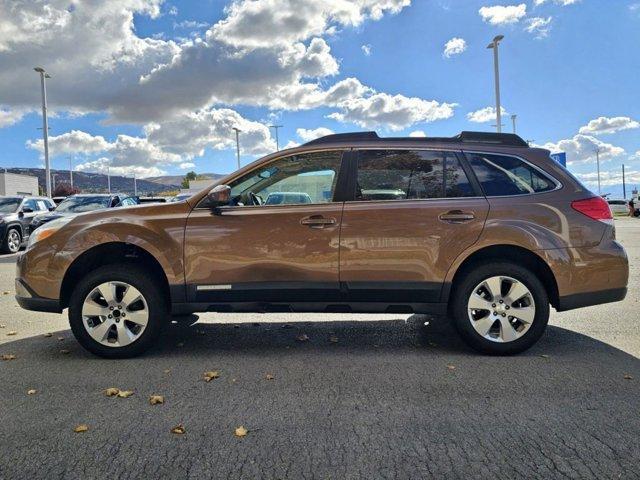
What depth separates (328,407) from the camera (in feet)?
11.1

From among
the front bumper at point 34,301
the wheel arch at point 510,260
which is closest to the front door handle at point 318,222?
the wheel arch at point 510,260

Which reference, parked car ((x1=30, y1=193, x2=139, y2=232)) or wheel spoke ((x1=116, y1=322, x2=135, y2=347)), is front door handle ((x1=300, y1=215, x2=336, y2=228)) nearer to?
wheel spoke ((x1=116, y1=322, x2=135, y2=347))

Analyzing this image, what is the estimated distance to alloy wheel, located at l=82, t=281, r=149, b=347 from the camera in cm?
445

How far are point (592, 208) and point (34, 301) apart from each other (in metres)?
5.07

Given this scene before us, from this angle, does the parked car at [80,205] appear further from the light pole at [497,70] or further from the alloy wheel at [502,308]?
the light pole at [497,70]

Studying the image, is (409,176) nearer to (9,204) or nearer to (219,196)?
(219,196)

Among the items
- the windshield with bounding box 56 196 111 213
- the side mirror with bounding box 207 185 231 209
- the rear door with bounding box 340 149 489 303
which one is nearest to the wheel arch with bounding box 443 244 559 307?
the rear door with bounding box 340 149 489 303

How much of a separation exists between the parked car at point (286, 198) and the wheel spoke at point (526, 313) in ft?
6.76

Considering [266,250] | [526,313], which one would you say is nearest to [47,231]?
[266,250]

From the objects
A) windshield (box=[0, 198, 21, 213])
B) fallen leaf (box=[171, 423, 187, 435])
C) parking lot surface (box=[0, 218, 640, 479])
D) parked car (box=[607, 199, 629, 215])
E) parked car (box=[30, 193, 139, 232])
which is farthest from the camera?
parked car (box=[607, 199, 629, 215])

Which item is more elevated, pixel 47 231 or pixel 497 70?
pixel 497 70

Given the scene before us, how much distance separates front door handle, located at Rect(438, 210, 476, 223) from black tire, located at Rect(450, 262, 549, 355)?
43 centimetres

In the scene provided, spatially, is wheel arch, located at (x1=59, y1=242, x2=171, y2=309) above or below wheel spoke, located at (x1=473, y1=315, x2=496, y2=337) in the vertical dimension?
above

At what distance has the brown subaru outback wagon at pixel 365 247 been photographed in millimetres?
4359
